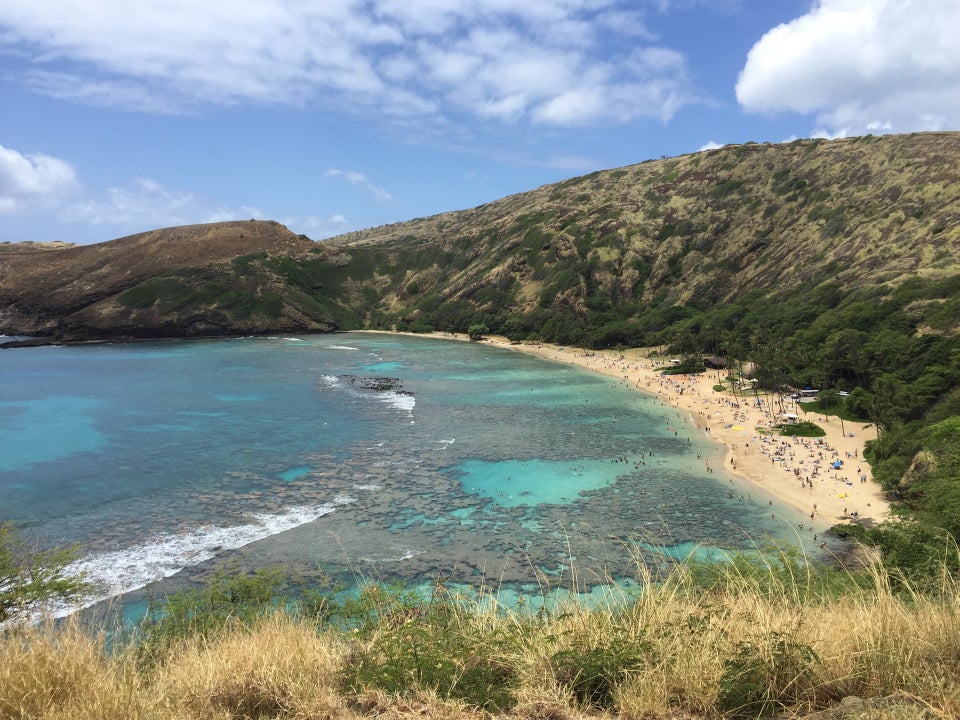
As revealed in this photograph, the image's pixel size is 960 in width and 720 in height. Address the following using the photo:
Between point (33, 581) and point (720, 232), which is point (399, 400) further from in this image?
point (720, 232)

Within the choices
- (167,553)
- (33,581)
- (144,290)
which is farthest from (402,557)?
(144,290)

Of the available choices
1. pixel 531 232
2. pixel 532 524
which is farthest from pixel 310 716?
pixel 531 232

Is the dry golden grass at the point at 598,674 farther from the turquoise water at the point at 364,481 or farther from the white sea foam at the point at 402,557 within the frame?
the white sea foam at the point at 402,557

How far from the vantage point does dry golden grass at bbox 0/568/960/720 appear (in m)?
5.56

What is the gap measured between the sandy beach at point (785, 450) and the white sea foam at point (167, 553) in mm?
31104

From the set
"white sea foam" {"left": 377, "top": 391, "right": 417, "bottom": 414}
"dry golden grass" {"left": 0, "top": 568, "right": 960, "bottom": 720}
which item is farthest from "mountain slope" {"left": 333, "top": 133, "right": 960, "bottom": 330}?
"dry golden grass" {"left": 0, "top": 568, "right": 960, "bottom": 720}

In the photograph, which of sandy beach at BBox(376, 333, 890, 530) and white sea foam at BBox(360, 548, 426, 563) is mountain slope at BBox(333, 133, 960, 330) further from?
white sea foam at BBox(360, 548, 426, 563)

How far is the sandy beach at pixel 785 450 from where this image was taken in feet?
123

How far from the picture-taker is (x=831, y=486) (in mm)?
40281

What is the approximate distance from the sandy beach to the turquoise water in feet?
9.05

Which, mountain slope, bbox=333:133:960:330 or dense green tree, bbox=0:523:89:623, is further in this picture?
mountain slope, bbox=333:133:960:330

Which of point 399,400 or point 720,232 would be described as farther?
point 720,232

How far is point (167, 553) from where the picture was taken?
29.2 m

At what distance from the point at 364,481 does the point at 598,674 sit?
36251mm
